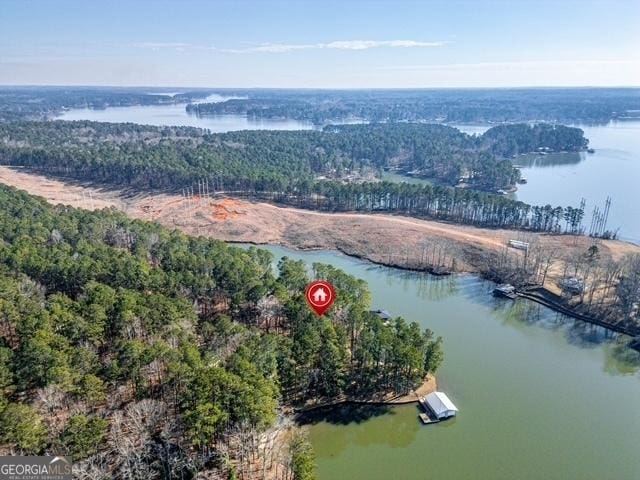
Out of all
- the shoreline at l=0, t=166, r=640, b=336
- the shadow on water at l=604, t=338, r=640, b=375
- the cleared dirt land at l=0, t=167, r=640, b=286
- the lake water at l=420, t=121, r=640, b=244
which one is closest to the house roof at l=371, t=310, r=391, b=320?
the shoreline at l=0, t=166, r=640, b=336

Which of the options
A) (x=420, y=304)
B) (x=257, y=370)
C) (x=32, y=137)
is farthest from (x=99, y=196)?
(x=257, y=370)

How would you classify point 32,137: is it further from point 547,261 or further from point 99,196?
point 547,261

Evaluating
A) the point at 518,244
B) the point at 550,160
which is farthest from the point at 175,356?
the point at 550,160

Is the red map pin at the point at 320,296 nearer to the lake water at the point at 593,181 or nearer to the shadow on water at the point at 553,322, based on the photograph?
the shadow on water at the point at 553,322

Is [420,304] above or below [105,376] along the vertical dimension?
below

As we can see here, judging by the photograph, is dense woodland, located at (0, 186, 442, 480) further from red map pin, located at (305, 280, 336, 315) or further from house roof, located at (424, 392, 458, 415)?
house roof, located at (424, 392, 458, 415)
